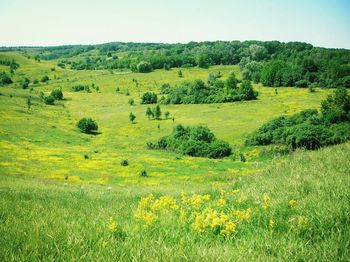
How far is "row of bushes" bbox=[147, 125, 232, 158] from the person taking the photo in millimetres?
76000

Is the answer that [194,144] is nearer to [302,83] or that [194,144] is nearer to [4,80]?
[302,83]

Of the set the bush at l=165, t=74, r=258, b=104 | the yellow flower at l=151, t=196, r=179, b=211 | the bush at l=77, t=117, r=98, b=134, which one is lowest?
the bush at l=77, t=117, r=98, b=134

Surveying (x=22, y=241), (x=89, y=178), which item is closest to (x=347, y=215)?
(x=22, y=241)

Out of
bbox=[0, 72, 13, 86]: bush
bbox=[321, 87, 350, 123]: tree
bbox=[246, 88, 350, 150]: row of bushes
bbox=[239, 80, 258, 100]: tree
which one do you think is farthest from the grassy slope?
bbox=[0, 72, 13, 86]: bush

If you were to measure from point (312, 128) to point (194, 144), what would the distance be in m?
27.2

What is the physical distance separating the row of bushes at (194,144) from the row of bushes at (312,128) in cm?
957

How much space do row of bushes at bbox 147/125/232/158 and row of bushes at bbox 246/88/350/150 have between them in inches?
377

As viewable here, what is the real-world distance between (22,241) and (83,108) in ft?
460

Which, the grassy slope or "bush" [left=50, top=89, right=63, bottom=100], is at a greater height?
"bush" [left=50, top=89, right=63, bottom=100]

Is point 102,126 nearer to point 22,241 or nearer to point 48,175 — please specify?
point 48,175

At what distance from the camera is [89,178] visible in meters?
48.4

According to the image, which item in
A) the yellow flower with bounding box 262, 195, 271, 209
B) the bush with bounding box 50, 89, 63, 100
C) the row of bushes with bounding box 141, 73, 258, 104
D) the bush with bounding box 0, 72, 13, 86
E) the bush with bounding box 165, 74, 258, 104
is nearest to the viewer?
the yellow flower with bounding box 262, 195, 271, 209

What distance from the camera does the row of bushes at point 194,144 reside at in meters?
76.0

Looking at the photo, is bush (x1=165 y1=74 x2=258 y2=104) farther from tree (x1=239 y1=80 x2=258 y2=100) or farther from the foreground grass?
the foreground grass
